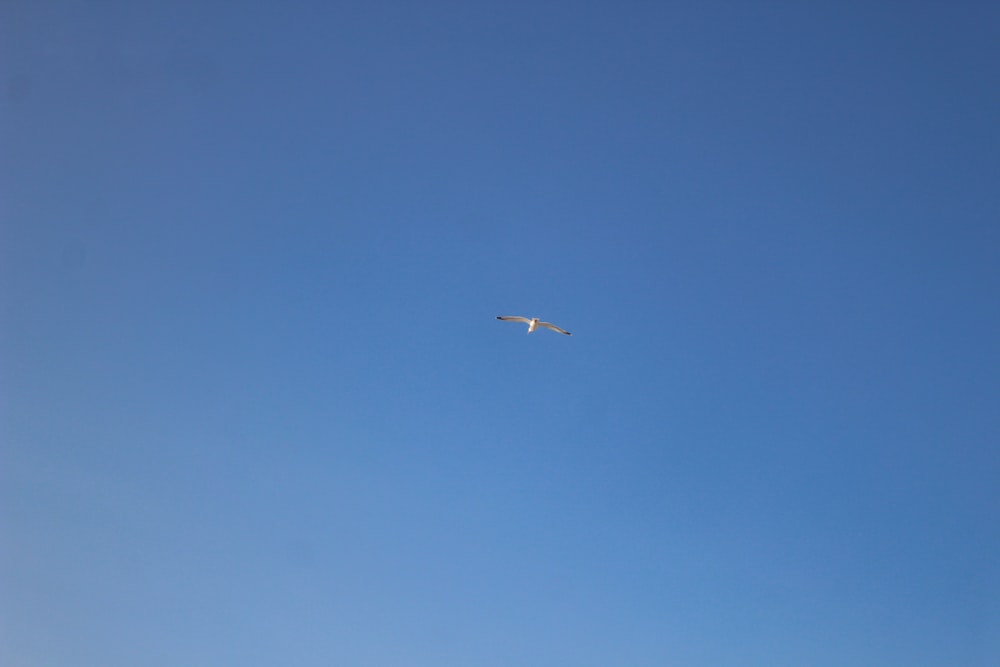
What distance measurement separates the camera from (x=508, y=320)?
93.7 ft

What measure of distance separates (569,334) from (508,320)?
206 centimetres

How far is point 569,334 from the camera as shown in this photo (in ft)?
97.7
